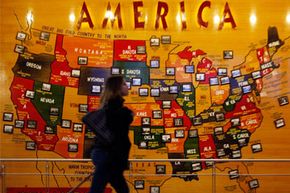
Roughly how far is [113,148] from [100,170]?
0.65ft

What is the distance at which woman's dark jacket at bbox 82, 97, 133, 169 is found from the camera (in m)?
3.65

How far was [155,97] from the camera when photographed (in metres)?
6.66

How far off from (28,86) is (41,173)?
1.21 metres

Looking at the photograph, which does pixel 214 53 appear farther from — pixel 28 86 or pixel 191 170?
pixel 28 86

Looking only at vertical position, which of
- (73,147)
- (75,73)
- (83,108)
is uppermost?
(75,73)

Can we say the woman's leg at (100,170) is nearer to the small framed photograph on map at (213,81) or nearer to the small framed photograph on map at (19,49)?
the small framed photograph on map at (213,81)

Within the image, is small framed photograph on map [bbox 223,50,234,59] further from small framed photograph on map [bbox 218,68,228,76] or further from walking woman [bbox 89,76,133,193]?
walking woman [bbox 89,76,133,193]

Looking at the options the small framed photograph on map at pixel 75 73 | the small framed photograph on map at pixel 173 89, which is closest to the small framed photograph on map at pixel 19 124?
the small framed photograph on map at pixel 75 73

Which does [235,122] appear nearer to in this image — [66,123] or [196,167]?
[196,167]

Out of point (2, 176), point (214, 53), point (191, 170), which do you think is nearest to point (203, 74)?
point (214, 53)

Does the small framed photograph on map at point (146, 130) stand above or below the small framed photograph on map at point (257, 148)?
above

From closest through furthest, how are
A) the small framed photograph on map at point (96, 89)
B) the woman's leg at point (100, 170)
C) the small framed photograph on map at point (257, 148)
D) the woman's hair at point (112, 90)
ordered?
1. the woman's leg at point (100, 170)
2. the woman's hair at point (112, 90)
3. the small framed photograph on map at point (257, 148)
4. the small framed photograph on map at point (96, 89)

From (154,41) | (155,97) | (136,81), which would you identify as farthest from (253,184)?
(154,41)

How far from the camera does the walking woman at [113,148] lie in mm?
3650
